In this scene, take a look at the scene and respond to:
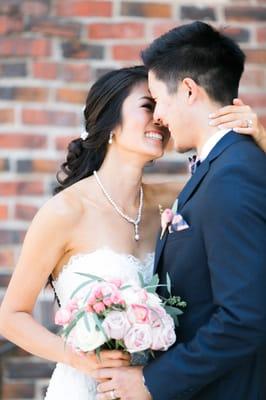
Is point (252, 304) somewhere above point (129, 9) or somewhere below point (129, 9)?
below

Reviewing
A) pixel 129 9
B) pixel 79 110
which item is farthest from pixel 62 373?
pixel 129 9

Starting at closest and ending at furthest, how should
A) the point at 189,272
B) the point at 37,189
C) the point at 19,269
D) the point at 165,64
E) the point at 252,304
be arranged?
the point at 252,304 < the point at 189,272 < the point at 165,64 < the point at 19,269 < the point at 37,189

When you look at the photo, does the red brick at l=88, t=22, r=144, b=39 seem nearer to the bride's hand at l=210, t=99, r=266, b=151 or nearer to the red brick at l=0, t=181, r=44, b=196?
the red brick at l=0, t=181, r=44, b=196

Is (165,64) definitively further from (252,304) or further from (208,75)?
(252,304)

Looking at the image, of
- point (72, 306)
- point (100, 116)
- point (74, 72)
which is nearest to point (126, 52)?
point (74, 72)

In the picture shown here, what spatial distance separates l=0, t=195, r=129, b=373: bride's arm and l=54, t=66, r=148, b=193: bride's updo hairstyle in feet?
1.23

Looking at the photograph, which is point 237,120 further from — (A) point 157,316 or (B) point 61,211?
(B) point 61,211

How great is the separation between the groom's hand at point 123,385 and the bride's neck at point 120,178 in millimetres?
912

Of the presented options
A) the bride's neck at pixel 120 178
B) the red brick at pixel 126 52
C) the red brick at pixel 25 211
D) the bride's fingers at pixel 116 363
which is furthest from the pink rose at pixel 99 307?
the red brick at pixel 126 52

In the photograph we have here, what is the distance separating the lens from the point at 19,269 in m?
3.26

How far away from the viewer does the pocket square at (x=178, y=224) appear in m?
2.69

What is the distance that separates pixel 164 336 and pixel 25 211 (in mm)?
1661

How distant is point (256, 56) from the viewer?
4254 millimetres

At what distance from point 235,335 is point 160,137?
1104 millimetres
